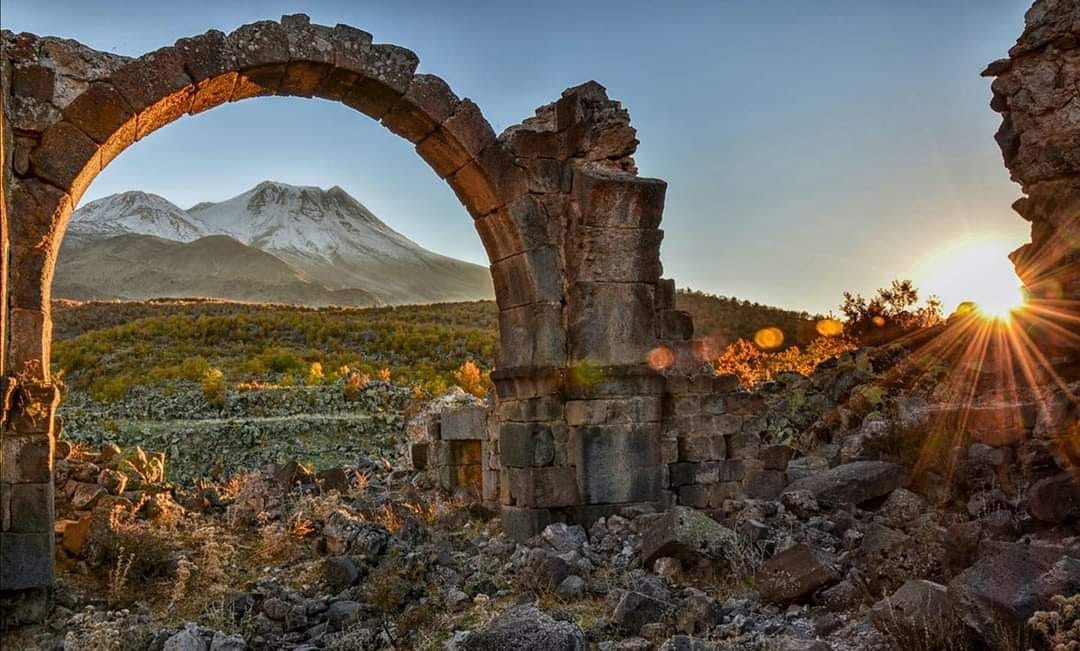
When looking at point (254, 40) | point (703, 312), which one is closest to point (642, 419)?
point (254, 40)

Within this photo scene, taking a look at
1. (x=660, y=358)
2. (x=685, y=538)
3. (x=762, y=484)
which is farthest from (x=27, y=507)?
(x=762, y=484)

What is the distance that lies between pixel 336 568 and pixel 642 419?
2.76m

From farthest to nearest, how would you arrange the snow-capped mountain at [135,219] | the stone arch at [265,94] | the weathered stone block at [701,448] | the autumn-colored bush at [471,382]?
the snow-capped mountain at [135,219], the autumn-colored bush at [471,382], the weathered stone block at [701,448], the stone arch at [265,94]

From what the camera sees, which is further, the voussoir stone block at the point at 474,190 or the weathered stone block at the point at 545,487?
the voussoir stone block at the point at 474,190

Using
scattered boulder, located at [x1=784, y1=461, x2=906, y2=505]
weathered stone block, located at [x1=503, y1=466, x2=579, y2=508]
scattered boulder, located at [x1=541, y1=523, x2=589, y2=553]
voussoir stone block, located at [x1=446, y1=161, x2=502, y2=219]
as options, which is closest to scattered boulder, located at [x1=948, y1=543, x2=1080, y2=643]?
scattered boulder, located at [x1=784, y1=461, x2=906, y2=505]

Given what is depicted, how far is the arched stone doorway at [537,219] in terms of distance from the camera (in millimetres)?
6641

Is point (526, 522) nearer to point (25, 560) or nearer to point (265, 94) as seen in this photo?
point (25, 560)

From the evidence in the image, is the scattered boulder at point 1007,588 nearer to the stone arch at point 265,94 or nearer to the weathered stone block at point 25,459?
the stone arch at point 265,94

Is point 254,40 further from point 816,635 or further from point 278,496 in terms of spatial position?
point 816,635

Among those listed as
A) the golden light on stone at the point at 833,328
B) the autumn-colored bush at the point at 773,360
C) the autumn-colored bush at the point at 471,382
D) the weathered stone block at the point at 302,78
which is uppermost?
the weathered stone block at the point at 302,78

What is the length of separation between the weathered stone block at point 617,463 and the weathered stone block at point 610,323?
60 centimetres

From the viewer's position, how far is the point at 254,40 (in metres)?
6.71

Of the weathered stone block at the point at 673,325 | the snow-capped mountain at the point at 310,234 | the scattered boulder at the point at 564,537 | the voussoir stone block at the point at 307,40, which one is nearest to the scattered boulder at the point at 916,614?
the scattered boulder at the point at 564,537

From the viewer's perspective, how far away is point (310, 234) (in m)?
123
